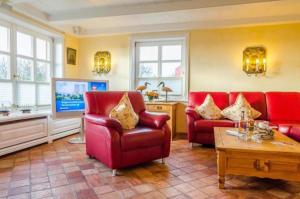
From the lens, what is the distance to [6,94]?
12.0 feet

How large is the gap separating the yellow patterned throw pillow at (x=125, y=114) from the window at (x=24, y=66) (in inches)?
80.4

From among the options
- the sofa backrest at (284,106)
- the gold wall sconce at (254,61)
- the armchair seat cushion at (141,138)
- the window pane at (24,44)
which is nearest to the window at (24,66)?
the window pane at (24,44)

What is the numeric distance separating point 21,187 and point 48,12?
125 inches

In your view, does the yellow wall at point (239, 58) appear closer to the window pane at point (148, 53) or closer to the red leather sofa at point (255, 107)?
the red leather sofa at point (255, 107)

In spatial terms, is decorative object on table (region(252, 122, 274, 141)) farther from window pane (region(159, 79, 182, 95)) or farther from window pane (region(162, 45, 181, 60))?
window pane (region(162, 45, 181, 60))

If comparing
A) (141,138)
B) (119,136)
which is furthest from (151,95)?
(119,136)

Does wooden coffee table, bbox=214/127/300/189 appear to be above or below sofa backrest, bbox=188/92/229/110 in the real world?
below

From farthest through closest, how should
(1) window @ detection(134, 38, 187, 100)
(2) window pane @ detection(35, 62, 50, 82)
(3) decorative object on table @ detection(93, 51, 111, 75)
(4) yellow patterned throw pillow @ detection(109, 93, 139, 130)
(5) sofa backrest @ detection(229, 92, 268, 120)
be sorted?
(3) decorative object on table @ detection(93, 51, 111, 75) → (1) window @ detection(134, 38, 187, 100) → (2) window pane @ detection(35, 62, 50, 82) → (5) sofa backrest @ detection(229, 92, 268, 120) → (4) yellow patterned throw pillow @ detection(109, 93, 139, 130)

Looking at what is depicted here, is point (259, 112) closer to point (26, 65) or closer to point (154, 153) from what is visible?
point (154, 153)

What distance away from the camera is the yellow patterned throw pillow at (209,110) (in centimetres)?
375

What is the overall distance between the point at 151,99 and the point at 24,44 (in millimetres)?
2608

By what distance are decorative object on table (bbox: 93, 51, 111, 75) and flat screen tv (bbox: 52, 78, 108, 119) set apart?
110cm

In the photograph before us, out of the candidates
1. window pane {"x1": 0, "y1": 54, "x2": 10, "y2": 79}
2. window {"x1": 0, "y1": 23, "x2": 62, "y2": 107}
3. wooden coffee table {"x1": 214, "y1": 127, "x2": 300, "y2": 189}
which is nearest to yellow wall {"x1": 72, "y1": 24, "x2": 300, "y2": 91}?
window {"x1": 0, "y1": 23, "x2": 62, "y2": 107}

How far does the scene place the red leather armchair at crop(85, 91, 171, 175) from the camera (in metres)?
2.47
